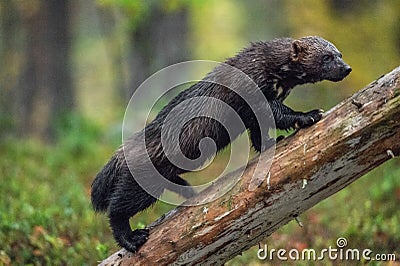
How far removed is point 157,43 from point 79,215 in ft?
26.7

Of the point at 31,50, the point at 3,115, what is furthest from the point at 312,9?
the point at 3,115

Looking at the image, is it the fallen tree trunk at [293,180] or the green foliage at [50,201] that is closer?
the fallen tree trunk at [293,180]

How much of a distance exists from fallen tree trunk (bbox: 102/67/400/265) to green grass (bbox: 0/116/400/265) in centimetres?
98

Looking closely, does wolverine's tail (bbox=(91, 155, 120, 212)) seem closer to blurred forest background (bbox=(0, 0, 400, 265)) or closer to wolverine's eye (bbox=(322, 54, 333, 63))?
blurred forest background (bbox=(0, 0, 400, 265))

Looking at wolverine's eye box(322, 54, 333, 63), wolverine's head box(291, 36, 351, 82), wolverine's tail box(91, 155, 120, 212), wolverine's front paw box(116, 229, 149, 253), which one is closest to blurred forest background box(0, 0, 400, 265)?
wolverine's tail box(91, 155, 120, 212)

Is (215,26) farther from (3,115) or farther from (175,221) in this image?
(175,221)

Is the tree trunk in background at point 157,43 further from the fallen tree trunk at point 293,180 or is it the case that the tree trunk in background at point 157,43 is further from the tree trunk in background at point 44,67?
the fallen tree trunk at point 293,180

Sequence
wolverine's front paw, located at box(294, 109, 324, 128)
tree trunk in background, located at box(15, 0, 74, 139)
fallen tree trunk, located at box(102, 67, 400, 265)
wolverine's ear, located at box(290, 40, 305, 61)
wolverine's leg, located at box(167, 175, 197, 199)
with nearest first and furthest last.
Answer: fallen tree trunk, located at box(102, 67, 400, 265) → wolverine's front paw, located at box(294, 109, 324, 128) → wolverine's ear, located at box(290, 40, 305, 61) → wolverine's leg, located at box(167, 175, 197, 199) → tree trunk in background, located at box(15, 0, 74, 139)

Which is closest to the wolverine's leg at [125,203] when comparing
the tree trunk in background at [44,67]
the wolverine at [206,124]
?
the wolverine at [206,124]

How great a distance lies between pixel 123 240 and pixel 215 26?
910 inches

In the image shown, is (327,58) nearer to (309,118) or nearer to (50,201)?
(309,118)

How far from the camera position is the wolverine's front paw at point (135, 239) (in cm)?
503

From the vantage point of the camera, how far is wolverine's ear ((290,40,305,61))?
209 inches

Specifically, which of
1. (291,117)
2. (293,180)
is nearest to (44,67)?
(291,117)
